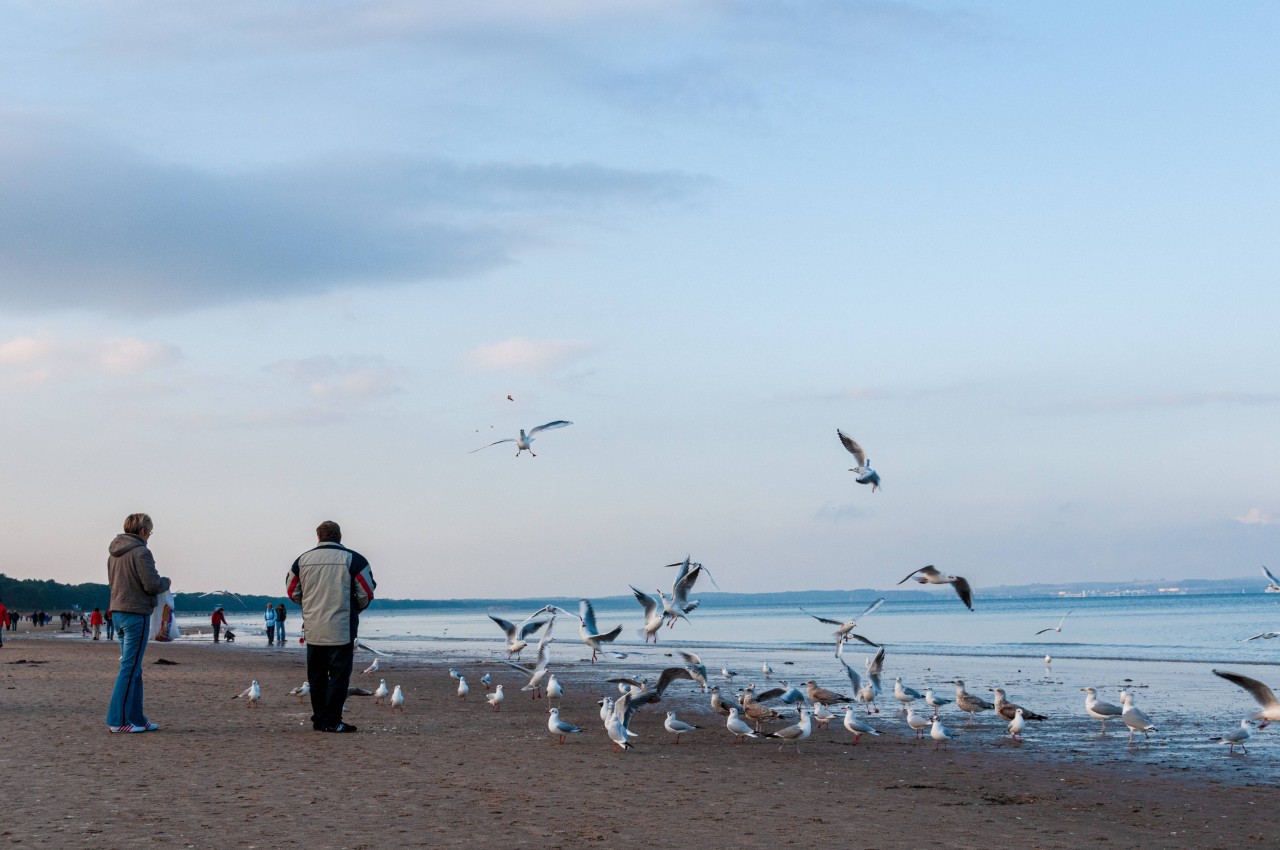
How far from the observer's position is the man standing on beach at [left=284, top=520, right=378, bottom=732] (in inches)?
476

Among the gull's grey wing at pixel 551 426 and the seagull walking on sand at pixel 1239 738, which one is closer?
the seagull walking on sand at pixel 1239 738

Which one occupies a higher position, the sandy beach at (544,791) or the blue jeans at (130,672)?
the blue jeans at (130,672)

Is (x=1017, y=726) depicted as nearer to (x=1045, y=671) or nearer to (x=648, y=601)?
(x=648, y=601)

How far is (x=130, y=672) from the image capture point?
39.7 ft

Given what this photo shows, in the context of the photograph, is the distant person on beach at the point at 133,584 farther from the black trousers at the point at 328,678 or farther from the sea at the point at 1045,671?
the sea at the point at 1045,671

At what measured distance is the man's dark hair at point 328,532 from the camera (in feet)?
40.7

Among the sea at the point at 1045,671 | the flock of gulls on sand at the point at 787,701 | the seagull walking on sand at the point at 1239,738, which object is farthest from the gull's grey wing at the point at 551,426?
the seagull walking on sand at the point at 1239,738

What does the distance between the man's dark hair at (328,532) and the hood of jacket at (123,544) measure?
1645 mm

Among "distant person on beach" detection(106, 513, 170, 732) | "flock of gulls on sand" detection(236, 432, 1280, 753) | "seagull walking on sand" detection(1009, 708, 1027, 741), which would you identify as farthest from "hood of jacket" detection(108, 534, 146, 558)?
"seagull walking on sand" detection(1009, 708, 1027, 741)

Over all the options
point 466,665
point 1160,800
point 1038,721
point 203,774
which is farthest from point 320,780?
point 466,665

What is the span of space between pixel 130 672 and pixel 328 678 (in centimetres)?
187

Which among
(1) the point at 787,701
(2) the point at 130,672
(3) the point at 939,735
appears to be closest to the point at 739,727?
(3) the point at 939,735

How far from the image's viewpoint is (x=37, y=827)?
287 inches

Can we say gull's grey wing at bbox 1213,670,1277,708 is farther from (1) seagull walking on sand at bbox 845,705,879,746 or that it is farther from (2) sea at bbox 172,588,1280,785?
(1) seagull walking on sand at bbox 845,705,879,746
